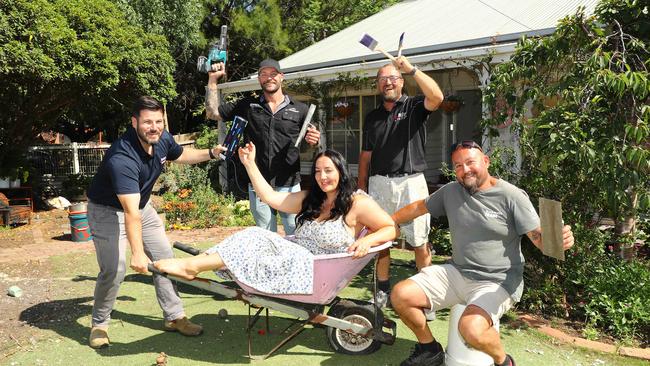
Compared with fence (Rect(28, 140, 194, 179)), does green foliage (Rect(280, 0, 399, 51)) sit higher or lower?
higher

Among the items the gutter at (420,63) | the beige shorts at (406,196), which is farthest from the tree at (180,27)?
the beige shorts at (406,196)

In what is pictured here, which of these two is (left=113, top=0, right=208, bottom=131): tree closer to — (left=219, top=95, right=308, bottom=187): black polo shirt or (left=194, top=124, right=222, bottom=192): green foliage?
(left=194, top=124, right=222, bottom=192): green foliage

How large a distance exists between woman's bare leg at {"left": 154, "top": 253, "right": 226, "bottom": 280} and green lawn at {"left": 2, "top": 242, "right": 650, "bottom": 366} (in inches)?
26.8

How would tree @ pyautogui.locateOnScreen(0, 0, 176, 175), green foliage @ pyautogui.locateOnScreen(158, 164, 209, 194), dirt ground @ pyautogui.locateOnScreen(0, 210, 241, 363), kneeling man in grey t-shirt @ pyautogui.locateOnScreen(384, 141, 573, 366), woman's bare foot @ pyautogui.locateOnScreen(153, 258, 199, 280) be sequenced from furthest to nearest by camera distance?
green foliage @ pyautogui.locateOnScreen(158, 164, 209, 194) < tree @ pyautogui.locateOnScreen(0, 0, 176, 175) < dirt ground @ pyautogui.locateOnScreen(0, 210, 241, 363) < woman's bare foot @ pyautogui.locateOnScreen(153, 258, 199, 280) < kneeling man in grey t-shirt @ pyautogui.locateOnScreen(384, 141, 573, 366)

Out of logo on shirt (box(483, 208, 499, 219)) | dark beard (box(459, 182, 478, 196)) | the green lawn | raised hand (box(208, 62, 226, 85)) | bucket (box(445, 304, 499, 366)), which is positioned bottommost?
the green lawn

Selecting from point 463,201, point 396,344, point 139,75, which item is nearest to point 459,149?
point 463,201

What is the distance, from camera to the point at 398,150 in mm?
3910

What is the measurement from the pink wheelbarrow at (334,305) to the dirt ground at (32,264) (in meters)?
1.65

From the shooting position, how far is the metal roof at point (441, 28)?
7.08 metres

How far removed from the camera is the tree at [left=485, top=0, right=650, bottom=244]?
3018 millimetres

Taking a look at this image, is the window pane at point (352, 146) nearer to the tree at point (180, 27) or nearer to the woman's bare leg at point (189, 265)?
the tree at point (180, 27)

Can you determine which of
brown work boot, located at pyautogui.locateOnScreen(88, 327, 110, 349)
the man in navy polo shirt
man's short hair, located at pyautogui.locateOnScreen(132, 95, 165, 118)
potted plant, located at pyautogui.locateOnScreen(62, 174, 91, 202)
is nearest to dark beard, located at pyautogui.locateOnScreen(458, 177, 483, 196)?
the man in navy polo shirt

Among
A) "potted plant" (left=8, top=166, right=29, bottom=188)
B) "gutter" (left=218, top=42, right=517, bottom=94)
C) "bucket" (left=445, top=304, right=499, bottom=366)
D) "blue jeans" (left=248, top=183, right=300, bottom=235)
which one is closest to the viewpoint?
"bucket" (left=445, top=304, right=499, bottom=366)

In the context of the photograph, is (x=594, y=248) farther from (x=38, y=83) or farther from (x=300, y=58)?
(x=38, y=83)
